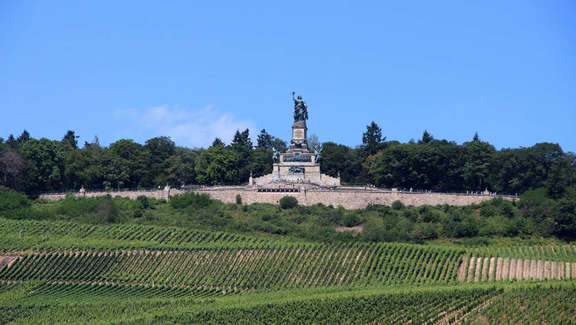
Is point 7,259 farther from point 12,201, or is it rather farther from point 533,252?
point 533,252

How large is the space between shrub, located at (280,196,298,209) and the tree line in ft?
49.2

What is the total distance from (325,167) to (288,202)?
26979mm

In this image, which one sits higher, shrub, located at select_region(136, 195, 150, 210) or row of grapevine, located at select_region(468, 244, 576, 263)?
shrub, located at select_region(136, 195, 150, 210)

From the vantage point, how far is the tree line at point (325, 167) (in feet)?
317

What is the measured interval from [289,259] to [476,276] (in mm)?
15569

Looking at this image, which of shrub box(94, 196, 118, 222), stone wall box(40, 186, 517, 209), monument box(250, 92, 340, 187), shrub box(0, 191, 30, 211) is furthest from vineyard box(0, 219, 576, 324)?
monument box(250, 92, 340, 187)

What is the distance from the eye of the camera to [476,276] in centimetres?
6619

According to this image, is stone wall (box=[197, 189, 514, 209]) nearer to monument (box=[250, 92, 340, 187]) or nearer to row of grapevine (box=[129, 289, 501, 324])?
monument (box=[250, 92, 340, 187])

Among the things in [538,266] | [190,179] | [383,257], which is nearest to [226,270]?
[383,257]

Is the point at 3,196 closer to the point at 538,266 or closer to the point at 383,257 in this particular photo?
the point at 383,257

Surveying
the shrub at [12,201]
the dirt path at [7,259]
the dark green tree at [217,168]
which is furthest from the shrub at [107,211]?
the dark green tree at [217,168]

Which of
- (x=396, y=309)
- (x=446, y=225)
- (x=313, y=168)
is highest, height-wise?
(x=313, y=168)

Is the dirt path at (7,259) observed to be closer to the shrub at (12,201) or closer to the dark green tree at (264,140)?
the shrub at (12,201)

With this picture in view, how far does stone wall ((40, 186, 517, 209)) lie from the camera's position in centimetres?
9462
